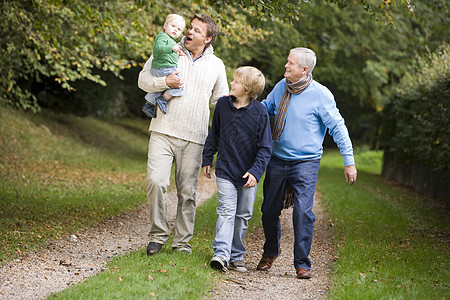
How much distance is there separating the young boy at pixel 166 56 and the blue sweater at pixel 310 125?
111cm

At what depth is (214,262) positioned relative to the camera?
5238mm

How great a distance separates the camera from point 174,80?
542cm

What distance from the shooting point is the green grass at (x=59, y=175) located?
7.43 m

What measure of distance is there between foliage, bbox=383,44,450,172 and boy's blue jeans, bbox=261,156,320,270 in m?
6.66

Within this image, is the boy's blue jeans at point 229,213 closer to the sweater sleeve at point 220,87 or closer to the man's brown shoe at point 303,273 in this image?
the man's brown shoe at point 303,273

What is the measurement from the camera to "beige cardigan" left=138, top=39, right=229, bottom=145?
5566 millimetres

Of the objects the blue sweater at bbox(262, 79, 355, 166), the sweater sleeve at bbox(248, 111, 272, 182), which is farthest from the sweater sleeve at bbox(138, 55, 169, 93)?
the blue sweater at bbox(262, 79, 355, 166)

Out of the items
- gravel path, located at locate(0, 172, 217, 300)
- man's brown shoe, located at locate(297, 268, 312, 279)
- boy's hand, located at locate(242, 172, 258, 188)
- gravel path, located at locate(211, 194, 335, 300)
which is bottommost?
gravel path, located at locate(0, 172, 217, 300)

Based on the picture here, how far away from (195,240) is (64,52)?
21.8 feet

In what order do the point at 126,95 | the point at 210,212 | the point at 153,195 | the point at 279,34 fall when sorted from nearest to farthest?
the point at 153,195, the point at 210,212, the point at 279,34, the point at 126,95

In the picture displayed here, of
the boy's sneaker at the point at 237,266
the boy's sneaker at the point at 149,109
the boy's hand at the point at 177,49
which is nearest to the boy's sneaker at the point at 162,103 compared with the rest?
the boy's sneaker at the point at 149,109

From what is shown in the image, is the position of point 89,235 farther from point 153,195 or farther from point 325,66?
point 325,66

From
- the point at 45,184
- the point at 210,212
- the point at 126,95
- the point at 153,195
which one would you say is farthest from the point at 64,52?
the point at 126,95

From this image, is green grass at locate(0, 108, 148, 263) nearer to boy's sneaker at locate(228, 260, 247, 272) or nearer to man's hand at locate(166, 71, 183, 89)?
boy's sneaker at locate(228, 260, 247, 272)
